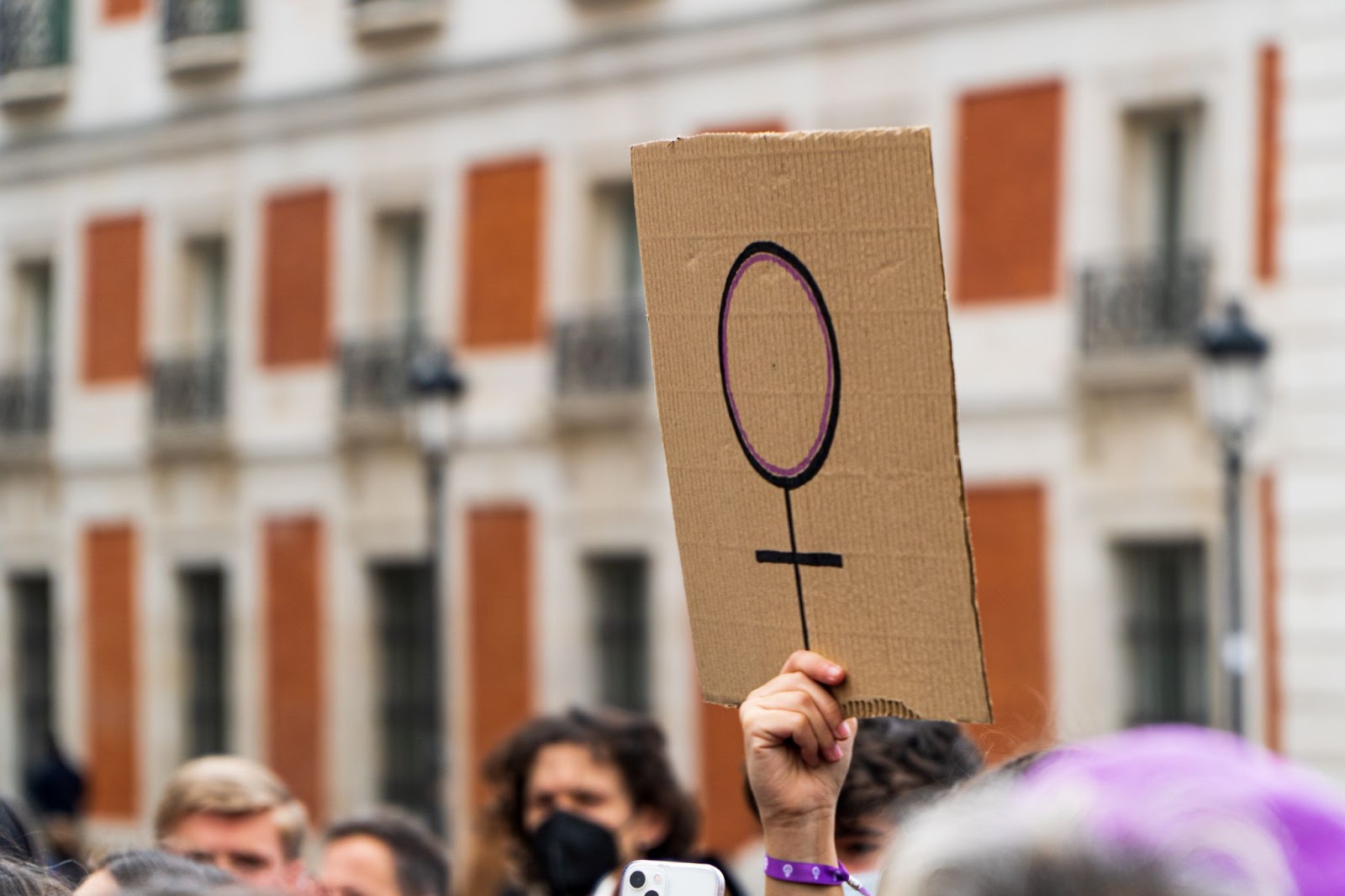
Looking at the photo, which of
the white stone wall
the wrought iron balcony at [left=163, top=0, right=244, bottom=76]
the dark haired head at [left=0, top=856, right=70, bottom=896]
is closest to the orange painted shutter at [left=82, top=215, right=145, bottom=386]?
the wrought iron balcony at [left=163, top=0, right=244, bottom=76]

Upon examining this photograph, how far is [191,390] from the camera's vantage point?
24203mm

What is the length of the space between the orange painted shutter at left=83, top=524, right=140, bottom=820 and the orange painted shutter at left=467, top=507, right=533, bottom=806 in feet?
17.5

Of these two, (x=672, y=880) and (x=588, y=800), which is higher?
(x=672, y=880)

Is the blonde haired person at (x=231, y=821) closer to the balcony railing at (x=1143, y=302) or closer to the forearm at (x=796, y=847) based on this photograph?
the forearm at (x=796, y=847)

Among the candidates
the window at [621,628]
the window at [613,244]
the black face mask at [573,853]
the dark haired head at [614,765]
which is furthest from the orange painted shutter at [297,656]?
the black face mask at [573,853]

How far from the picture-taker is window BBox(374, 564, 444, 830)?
22062mm

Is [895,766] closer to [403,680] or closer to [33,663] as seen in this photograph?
[403,680]

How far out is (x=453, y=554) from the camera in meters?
21.5

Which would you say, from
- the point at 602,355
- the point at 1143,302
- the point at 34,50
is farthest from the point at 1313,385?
the point at 34,50

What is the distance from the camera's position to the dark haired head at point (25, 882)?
318 cm

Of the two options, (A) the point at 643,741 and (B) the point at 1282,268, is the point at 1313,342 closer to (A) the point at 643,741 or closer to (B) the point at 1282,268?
(B) the point at 1282,268

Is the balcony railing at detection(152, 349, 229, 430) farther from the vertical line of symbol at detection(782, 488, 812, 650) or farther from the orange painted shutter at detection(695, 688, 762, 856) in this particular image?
the vertical line of symbol at detection(782, 488, 812, 650)

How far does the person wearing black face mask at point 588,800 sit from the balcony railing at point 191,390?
58.6 feet

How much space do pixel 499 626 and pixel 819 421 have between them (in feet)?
59.8
